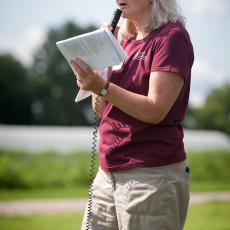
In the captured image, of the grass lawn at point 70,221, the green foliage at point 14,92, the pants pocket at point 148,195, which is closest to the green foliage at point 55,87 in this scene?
the green foliage at point 14,92

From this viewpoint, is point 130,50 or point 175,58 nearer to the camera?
point 175,58

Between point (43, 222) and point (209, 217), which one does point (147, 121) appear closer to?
point (43, 222)

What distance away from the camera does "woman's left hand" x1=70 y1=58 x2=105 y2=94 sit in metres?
2.35

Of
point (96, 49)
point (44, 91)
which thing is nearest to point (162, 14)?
point (96, 49)

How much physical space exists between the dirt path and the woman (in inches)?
224

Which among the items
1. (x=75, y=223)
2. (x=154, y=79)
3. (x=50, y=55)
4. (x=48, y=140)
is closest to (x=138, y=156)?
(x=154, y=79)

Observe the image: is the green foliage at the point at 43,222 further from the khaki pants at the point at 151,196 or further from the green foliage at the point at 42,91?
the green foliage at the point at 42,91

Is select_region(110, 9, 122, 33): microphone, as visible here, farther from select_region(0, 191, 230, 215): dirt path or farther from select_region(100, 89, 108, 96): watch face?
select_region(0, 191, 230, 215): dirt path

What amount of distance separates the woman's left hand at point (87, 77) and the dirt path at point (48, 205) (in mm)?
5895

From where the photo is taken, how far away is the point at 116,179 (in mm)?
2570

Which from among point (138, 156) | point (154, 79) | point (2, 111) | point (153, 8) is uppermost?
point (153, 8)

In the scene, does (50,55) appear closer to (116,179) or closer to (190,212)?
(190,212)

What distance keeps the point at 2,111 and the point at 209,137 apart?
68.0ft

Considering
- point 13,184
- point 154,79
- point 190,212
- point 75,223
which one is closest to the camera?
point 154,79
